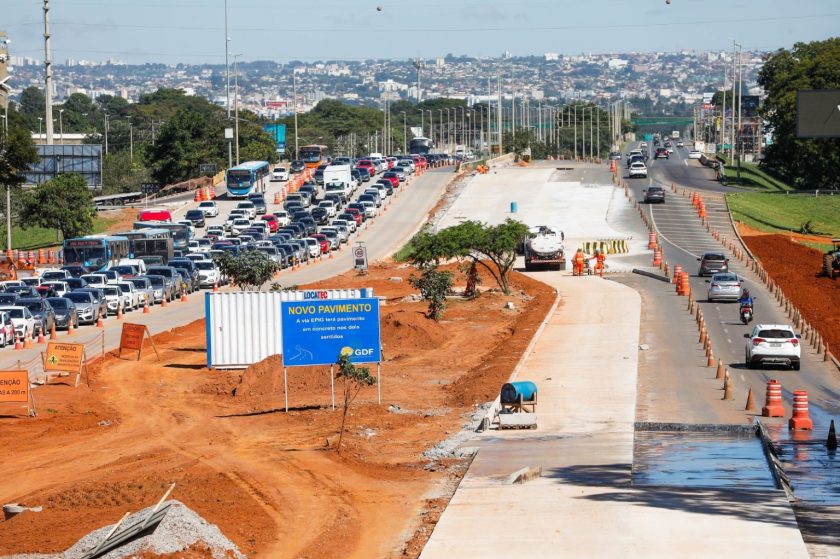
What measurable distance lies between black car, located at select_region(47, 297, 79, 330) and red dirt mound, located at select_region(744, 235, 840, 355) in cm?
2742

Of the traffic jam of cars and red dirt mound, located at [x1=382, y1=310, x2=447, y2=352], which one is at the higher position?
the traffic jam of cars

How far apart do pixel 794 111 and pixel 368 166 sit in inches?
1567

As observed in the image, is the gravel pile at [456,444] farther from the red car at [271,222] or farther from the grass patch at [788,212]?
the grass patch at [788,212]

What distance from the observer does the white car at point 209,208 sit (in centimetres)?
10225

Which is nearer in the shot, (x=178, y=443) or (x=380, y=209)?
(x=178, y=443)

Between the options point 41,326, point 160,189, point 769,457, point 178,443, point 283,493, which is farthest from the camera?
point 160,189

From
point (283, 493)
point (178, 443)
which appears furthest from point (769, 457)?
point (178, 443)

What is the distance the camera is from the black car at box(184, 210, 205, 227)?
3829 inches

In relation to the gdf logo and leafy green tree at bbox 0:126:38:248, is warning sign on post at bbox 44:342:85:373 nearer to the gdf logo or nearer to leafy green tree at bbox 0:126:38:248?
the gdf logo

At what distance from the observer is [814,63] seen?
13412cm

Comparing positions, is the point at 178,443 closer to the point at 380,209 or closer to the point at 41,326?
the point at 41,326

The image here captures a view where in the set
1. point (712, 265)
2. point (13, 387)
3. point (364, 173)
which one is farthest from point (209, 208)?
point (13, 387)

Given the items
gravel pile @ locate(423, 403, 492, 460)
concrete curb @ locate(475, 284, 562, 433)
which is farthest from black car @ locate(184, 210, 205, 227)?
gravel pile @ locate(423, 403, 492, 460)

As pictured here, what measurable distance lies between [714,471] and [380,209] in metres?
81.7
